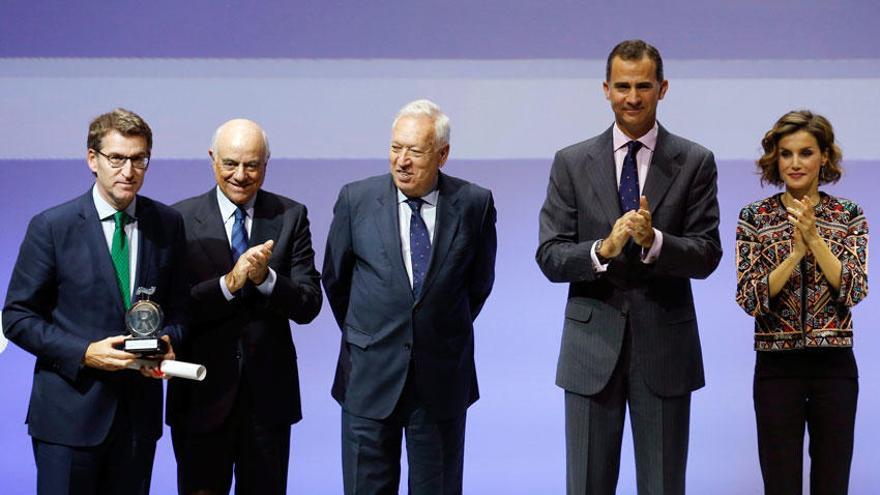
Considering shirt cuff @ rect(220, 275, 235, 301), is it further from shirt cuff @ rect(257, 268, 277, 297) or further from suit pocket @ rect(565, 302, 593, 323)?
suit pocket @ rect(565, 302, 593, 323)

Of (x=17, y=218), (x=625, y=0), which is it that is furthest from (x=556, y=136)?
(x=17, y=218)

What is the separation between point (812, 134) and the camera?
3.91 m

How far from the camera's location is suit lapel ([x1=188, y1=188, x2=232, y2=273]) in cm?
377

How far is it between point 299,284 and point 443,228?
503mm

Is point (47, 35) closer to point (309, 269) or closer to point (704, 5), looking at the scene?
point (309, 269)

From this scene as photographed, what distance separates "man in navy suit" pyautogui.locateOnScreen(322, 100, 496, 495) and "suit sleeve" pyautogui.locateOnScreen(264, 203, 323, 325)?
0.11m

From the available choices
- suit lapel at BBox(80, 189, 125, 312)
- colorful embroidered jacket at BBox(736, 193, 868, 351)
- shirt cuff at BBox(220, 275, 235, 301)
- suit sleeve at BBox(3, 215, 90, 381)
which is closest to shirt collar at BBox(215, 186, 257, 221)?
shirt cuff at BBox(220, 275, 235, 301)

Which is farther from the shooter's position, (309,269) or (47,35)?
(47,35)

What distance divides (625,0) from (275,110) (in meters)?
1.59

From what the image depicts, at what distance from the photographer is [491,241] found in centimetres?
386

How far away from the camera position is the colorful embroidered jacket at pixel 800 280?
3.80m

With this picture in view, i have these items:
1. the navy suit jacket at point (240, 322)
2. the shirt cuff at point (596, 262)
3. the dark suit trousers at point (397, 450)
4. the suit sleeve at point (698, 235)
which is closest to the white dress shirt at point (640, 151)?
the suit sleeve at point (698, 235)

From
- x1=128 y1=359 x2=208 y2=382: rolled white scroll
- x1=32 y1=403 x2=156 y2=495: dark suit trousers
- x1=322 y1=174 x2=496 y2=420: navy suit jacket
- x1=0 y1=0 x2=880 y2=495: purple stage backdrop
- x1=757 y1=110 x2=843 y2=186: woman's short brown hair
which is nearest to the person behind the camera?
x1=128 y1=359 x2=208 y2=382: rolled white scroll

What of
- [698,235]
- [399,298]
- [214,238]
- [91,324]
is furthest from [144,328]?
[698,235]
